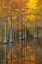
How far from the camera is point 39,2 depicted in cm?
5216

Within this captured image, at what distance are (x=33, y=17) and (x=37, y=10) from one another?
5.82 metres

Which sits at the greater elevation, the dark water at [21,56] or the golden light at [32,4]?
the golden light at [32,4]

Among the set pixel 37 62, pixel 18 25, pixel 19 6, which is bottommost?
pixel 37 62

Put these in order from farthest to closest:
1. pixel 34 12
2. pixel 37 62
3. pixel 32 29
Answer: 1. pixel 32 29
2. pixel 34 12
3. pixel 37 62

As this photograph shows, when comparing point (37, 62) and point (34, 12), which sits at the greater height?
point (34, 12)

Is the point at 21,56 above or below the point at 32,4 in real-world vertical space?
below

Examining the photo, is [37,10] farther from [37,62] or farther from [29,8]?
[37,62]

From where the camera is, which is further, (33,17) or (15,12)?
(33,17)

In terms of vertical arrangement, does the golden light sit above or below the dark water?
above

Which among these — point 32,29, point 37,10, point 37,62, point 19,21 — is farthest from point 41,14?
point 37,62

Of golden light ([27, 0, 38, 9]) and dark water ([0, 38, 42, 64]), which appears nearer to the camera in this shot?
dark water ([0, 38, 42, 64])

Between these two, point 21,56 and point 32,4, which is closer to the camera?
point 21,56

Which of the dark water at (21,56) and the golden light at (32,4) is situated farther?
the golden light at (32,4)

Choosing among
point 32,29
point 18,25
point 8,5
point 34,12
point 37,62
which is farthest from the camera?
point 32,29
